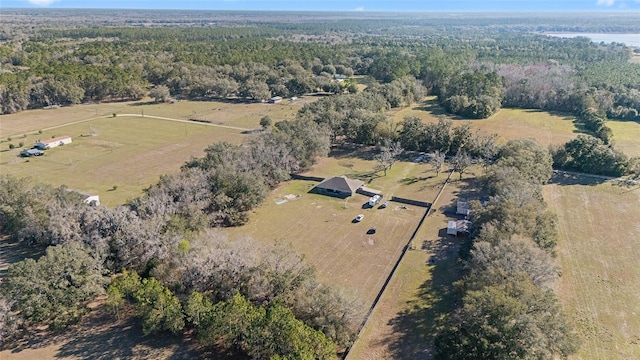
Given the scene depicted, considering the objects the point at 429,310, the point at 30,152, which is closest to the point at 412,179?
the point at 429,310

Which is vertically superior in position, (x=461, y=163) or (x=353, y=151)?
(x=461, y=163)

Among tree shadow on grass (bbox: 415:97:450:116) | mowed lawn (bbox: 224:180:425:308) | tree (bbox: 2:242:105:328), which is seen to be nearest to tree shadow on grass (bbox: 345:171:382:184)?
mowed lawn (bbox: 224:180:425:308)

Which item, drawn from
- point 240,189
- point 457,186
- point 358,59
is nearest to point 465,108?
point 457,186

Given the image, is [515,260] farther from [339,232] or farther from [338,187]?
[338,187]

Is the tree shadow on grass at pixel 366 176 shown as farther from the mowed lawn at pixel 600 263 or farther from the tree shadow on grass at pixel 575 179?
the tree shadow on grass at pixel 575 179

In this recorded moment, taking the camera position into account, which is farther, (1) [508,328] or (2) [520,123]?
(2) [520,123]

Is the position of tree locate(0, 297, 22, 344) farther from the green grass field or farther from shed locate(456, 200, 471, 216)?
shed locate(456, 200, 471, 216)

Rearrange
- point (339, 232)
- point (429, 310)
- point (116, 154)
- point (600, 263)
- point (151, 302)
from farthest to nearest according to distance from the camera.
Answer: point (116, 154)
point (339, 232)
point (600, 263)
point (429, 310)
point (151, 302)
